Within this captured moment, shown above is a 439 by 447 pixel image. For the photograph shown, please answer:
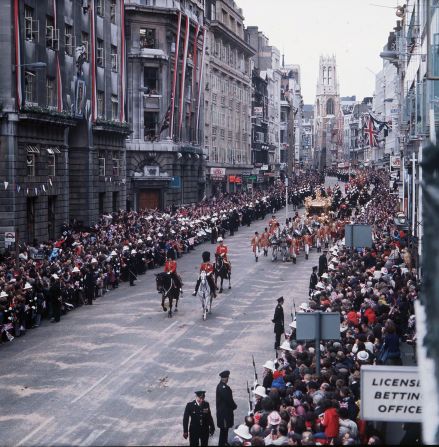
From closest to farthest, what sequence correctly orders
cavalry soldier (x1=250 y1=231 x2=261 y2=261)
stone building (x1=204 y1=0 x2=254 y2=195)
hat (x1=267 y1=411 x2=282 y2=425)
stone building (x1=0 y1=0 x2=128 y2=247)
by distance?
hat (x1=267 y1=411 x2=282 y2=425) → stone building (x1=0 y1=0 x2=128 y2=247) → cavalry soldier (x1=250 y1=231 x2=261 y2=261) → stone building (x1=204 y1=0 x2=254 y2=195)

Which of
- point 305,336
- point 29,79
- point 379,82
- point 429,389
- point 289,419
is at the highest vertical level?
point 379,82

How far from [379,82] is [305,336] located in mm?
133545

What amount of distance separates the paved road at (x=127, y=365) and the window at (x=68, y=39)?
18.0 m

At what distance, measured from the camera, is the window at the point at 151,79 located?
64.7m

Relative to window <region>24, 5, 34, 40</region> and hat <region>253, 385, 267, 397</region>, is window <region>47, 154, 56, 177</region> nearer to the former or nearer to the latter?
window <region>24, 5, 34, 40</region>

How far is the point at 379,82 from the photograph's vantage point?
142 meters

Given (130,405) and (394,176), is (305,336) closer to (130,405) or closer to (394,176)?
(130,405)

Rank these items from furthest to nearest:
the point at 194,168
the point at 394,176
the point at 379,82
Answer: the point at 379,82 → the point at 194,168 → the point at 394,176

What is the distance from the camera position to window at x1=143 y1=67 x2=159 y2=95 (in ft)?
212

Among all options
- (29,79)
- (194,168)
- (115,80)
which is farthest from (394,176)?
(29,79)

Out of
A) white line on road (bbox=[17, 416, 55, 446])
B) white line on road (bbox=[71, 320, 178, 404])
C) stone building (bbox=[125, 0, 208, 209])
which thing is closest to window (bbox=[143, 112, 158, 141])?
stone building (bbox=[125, 0, 208, 209])

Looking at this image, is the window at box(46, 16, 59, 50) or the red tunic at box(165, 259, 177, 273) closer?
the red tunic at box(165, 259, 177, 273)

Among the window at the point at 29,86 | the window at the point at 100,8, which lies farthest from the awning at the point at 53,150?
the window at the point at 100,8

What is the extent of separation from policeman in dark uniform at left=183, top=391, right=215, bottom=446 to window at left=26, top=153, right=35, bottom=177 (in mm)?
27584
